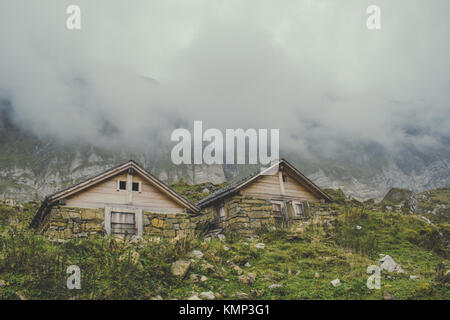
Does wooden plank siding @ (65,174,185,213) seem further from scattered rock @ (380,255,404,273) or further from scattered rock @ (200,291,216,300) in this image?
scattered rock @ (380,255,404,273)

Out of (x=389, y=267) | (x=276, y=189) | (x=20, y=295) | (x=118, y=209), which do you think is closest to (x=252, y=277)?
(x=389, y=267)

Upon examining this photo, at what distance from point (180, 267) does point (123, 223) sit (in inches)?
295

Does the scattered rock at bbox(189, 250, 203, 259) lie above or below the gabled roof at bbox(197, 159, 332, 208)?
below

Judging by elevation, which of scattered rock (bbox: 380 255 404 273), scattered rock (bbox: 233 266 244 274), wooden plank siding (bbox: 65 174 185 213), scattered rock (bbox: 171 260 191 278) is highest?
wooden plank siding (bbox: 65 174 185 213)

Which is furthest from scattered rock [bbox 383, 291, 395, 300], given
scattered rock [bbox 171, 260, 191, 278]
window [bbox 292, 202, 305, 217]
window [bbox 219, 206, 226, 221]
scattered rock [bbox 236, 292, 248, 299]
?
window [bbox 292, 202, 305, 217]

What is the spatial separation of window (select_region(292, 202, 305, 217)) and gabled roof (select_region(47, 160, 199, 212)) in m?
7.21

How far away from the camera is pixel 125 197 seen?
17.9 metres

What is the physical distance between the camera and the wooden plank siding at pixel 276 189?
72.0 ft

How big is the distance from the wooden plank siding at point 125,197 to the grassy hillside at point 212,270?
13.4 ft

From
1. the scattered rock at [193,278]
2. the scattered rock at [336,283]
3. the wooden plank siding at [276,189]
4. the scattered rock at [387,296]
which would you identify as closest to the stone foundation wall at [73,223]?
the scattered rock at [193,278]

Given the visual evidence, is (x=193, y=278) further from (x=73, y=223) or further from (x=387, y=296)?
(x=73, y=223)

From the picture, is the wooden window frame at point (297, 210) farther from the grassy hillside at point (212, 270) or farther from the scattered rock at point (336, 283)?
the scattered rock at point (336, 283)

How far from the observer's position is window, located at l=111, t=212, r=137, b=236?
55.7 ft

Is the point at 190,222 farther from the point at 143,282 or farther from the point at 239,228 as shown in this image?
the point at 143,282
